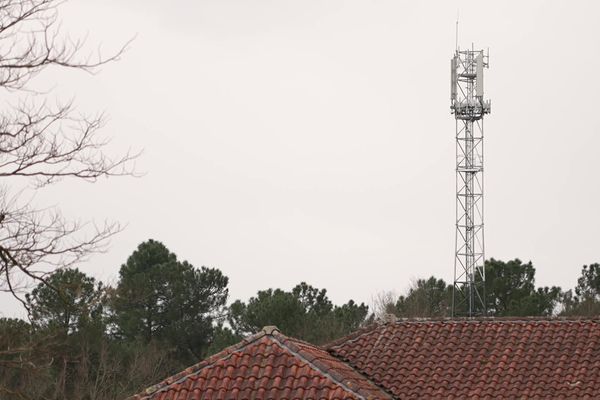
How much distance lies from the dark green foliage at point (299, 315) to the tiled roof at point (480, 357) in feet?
76.8

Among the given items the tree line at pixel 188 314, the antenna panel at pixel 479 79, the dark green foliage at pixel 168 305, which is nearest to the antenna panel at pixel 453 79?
the antenna panel at pixel 479 79

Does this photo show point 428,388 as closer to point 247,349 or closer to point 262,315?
point 247,349

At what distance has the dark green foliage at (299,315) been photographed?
153 ft

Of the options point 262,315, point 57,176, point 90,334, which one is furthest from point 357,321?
point 57,176

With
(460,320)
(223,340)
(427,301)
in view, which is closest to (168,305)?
(223,340)

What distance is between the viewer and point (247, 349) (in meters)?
20.4

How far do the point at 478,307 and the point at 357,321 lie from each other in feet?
28.9

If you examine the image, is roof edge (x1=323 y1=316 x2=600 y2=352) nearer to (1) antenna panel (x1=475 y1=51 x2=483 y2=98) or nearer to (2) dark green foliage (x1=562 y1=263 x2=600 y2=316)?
(1) antenna panel (x1=475 y1=51 x2=483 y2=98)

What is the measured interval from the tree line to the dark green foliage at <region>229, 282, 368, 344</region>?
1.6 inches

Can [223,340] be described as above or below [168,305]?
below

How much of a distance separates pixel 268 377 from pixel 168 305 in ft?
116

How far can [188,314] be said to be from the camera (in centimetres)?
5534

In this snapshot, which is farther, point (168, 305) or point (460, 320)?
point (168, 305)

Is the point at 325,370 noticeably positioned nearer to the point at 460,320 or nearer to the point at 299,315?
the point at 460,320
